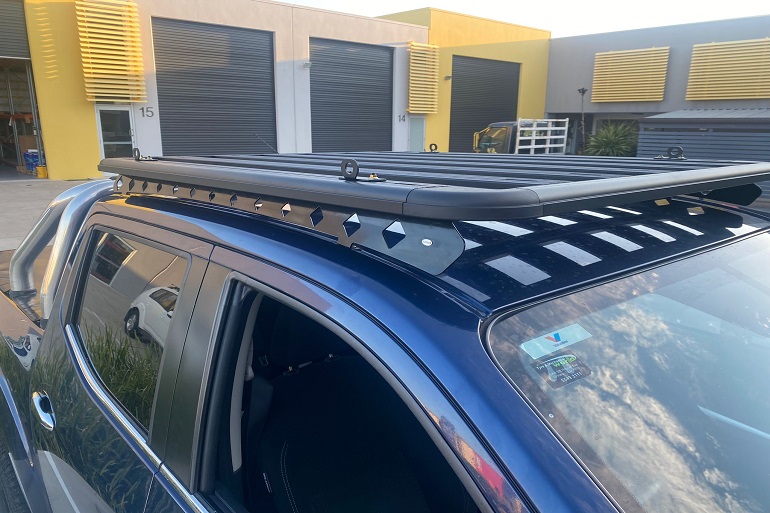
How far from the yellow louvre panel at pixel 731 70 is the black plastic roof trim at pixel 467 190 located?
85.7 feet

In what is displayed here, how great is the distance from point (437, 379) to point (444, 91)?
983 inches

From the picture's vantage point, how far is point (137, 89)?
16.1 metres

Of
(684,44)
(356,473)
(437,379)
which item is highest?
(684,44)

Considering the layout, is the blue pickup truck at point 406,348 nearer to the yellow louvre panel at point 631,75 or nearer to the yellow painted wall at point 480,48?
the yellow painted wall at point 480,48

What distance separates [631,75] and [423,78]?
398 inches

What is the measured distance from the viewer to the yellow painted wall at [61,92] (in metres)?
14.8

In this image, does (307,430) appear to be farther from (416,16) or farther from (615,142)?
(416,16)

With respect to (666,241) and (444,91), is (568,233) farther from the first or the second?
(444,91)

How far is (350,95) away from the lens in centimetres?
2158

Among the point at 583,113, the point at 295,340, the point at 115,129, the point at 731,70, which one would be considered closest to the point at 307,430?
the point at 295,340

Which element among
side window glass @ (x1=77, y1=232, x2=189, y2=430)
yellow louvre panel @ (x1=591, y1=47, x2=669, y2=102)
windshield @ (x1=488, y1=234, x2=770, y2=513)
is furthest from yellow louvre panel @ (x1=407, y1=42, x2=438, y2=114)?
windshield @ (x1=488, y1=234, x2=770, y2=513)

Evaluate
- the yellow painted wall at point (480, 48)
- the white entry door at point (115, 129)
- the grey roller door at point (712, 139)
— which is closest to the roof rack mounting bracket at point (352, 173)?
the grey roller door at point (712, 139)

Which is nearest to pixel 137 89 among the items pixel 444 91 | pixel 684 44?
pixel 444 91

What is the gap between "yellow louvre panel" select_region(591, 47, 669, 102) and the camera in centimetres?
2530
